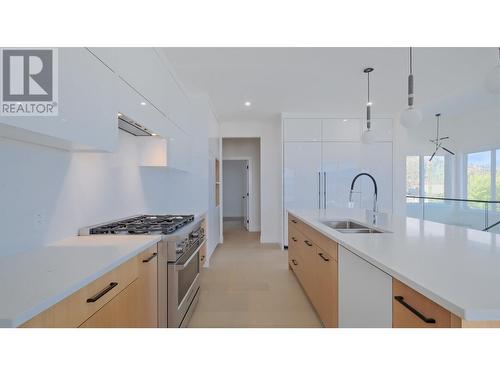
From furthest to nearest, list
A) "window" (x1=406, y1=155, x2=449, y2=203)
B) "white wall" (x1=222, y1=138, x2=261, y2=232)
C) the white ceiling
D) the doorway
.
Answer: the doorway → "window" (x1=406, y1=155, x2=449, y2=203) → "white wall" (x1=222, y1=138, x2=261, y2=232) → the white ceiling

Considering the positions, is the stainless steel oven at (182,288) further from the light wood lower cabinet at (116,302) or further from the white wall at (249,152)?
the white wall at (249,152)

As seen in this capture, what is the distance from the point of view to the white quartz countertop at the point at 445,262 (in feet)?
2.52

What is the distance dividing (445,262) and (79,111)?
6.10 feet

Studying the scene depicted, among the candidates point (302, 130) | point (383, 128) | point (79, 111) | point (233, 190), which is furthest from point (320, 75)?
point (233, 190)

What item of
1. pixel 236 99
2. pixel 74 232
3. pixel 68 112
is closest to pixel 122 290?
pixel 74 232

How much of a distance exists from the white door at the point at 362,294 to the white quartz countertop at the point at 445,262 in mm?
89

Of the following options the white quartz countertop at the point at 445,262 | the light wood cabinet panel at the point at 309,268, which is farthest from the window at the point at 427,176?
the white quartz countertop at the point at 445,262

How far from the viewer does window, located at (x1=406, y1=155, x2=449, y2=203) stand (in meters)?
8.00

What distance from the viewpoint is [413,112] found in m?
2.28

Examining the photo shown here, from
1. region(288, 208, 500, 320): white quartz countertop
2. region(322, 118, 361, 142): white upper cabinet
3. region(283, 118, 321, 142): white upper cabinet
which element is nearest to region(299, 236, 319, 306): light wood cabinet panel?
region(288, 208, 500, 320): white quartz countertop

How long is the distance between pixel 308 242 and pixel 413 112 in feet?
5.12

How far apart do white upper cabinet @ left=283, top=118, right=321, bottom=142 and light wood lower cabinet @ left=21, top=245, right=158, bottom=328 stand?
3965mm

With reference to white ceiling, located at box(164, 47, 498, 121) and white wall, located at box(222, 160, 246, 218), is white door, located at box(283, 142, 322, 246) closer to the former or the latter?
white ceiling, located at box(164, 47, 498, 121)

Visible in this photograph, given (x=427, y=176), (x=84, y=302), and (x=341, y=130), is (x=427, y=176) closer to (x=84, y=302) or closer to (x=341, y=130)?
(x=341, y=130)
